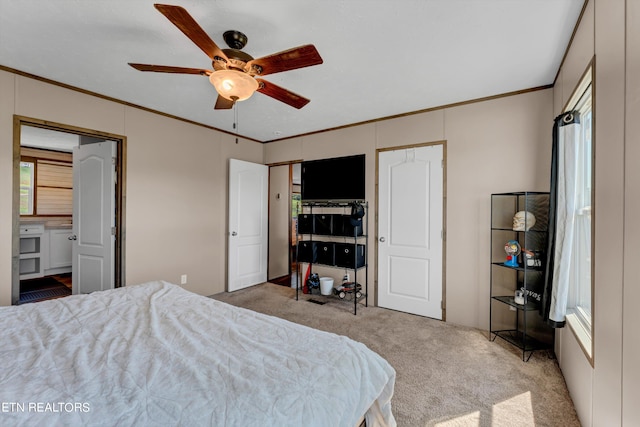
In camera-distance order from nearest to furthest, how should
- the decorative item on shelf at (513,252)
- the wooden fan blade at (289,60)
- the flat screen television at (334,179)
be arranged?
the wooden fan blade at (289,60), the decorative item on shelf at (513,252), the flat screen television at (334,179)

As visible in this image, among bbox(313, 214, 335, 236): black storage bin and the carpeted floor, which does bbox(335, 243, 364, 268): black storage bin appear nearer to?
bbox(313, 214, 335, 236): black storage bin

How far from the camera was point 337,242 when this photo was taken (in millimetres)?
4180

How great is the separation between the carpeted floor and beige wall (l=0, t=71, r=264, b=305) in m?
1.48

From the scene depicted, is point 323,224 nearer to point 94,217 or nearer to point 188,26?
point 94,217

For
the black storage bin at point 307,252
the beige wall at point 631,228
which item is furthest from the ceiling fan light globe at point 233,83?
the black storage bin at point 307,252

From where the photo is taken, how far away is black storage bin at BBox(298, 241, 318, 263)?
4.19 meters

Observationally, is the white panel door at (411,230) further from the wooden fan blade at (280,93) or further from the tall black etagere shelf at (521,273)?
the wooden fan blade at (280,93)

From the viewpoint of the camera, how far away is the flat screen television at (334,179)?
4008 mm

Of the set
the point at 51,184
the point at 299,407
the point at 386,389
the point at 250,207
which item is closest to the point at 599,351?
the point at 386,389

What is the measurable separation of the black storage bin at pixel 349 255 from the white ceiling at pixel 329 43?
1.80 meters

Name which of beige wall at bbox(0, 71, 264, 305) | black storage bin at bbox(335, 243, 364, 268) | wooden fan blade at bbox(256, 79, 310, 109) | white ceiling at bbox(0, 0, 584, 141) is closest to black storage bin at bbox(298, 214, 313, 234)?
black storage bin at bbox(335, 243, 364, 268)

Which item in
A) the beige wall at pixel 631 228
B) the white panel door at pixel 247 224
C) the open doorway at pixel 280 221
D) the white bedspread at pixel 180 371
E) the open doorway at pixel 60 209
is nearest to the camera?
the white bedspread at pixel 180 371

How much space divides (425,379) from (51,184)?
7140mm

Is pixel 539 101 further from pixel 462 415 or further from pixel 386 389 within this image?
pixel 386 389
